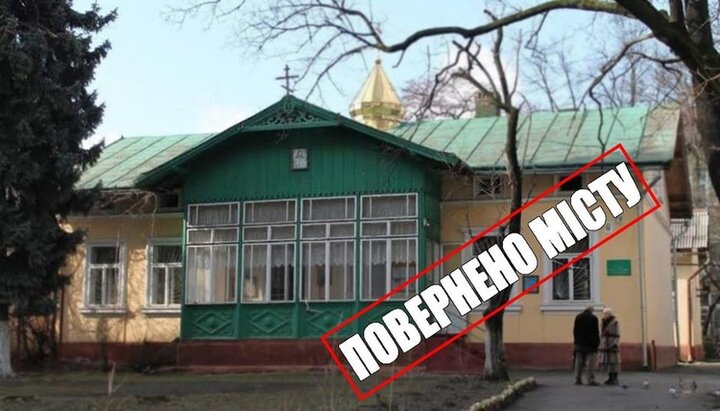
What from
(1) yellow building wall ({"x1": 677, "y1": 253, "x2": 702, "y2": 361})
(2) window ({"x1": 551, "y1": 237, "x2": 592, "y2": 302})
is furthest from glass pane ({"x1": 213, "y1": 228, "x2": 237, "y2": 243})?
(1) yellow building wall ({"x1": 677, "y1": 253, "x2": 702, "y2": 361})

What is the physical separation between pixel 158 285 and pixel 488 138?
31.4 ft

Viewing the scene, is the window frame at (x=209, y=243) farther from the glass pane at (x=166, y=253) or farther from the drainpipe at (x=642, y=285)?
the drainpipe at (x=642, y=285)

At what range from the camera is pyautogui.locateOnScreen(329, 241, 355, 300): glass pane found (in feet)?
72.7

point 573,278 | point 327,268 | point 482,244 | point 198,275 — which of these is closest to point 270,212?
point 327,268

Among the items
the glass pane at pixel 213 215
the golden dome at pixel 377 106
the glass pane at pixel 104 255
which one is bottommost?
the glass pane at pixel 104 255

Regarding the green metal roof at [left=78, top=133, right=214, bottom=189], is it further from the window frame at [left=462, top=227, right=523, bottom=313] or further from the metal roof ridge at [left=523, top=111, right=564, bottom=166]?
the metal roof ridge at [left=523, top=111, right=564, bottom=166]

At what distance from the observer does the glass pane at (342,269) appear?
72.7ft

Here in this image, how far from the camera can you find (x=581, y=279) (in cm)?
2189

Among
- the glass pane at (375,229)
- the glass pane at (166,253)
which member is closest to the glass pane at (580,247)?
the glass pane at (375,229)

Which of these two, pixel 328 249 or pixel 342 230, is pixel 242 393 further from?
pixel 342 230

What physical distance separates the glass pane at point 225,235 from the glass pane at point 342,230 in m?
2.54

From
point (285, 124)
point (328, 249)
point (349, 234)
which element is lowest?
point (328, 249)

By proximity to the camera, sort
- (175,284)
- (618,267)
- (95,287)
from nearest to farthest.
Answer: (618,267), (175,284), (95,287)

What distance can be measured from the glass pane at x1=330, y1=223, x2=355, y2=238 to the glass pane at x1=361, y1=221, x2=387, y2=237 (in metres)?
0.33
